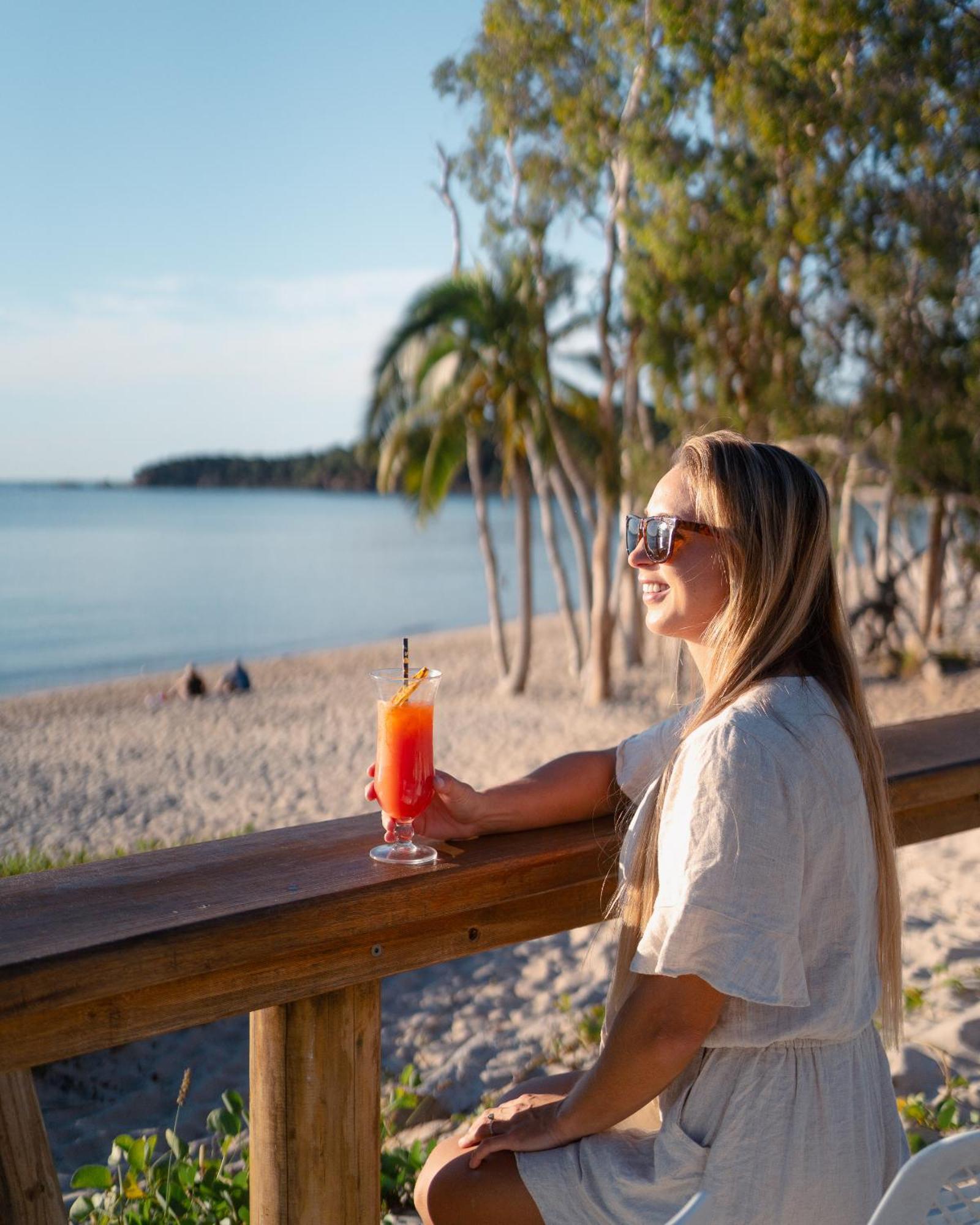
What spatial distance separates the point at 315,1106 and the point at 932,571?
13642mm

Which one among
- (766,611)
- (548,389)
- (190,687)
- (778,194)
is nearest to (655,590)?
(766,611)

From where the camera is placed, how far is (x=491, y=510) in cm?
10362

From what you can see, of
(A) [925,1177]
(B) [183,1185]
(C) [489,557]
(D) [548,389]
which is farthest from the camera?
(C) [489,557]

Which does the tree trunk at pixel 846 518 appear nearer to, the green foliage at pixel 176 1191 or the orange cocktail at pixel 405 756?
the green foliage at pixel 176 1191

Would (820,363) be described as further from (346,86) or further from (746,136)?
(346,86)

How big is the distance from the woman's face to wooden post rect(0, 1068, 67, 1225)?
112cm

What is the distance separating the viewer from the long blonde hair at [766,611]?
5.18 ft

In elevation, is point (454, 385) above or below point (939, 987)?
above

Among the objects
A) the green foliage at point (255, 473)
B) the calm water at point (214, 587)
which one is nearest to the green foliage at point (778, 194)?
the calm water at point (214, 587)

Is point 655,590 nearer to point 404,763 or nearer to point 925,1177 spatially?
point 404,763

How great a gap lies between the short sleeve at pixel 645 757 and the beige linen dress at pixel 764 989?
38cm

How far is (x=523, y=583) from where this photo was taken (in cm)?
1499

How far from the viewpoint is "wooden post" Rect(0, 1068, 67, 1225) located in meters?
1.67

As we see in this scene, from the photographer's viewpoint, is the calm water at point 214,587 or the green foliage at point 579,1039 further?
the calm water at point 214,587
